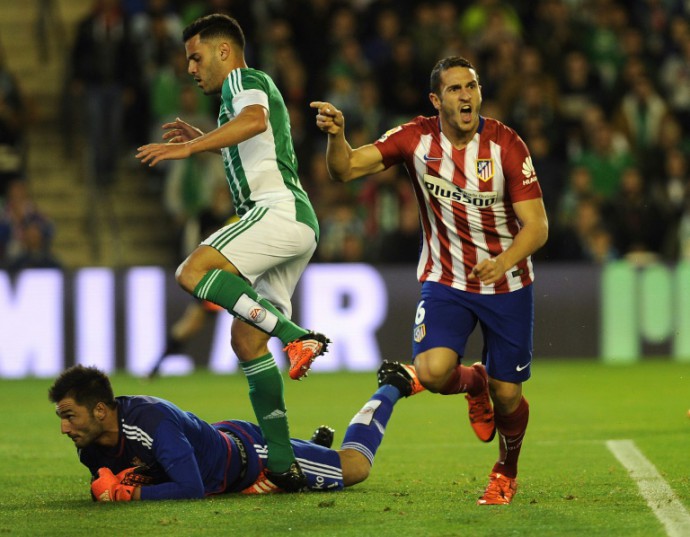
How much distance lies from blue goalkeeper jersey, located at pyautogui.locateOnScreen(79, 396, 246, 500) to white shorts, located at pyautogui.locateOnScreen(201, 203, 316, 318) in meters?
0.76

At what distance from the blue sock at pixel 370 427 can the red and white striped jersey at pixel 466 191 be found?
2.57ft

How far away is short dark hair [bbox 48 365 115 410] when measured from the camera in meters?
6.01

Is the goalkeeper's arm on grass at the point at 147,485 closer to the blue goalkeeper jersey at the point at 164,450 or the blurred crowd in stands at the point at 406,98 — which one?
the blue goalkeeper jersey at the point at 164,450

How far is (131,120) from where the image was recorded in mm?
16312

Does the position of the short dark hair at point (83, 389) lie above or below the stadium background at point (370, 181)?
below

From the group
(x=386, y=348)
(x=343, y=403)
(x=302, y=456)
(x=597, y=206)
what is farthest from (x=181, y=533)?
(x=597, y=206)

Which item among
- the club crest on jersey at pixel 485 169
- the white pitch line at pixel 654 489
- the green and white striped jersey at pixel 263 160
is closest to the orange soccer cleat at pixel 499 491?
the white pitch line at pixel 654 489

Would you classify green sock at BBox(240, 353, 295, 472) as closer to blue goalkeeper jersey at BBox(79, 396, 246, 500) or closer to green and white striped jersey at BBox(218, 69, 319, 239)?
blue goalkeeper jersey at BBox(79, 396, 246, 500)

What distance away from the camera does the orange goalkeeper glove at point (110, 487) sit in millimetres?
6242

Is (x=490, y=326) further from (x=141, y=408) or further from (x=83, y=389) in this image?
(x=83, y=389)

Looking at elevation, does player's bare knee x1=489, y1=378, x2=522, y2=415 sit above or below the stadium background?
below

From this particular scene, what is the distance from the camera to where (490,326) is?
6.46 meters

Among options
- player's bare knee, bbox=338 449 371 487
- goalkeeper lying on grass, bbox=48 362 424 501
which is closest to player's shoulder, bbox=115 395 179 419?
goalkeeper lying on grass, bbox=48 362 424 501

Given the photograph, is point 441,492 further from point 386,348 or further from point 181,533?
point 386,348
